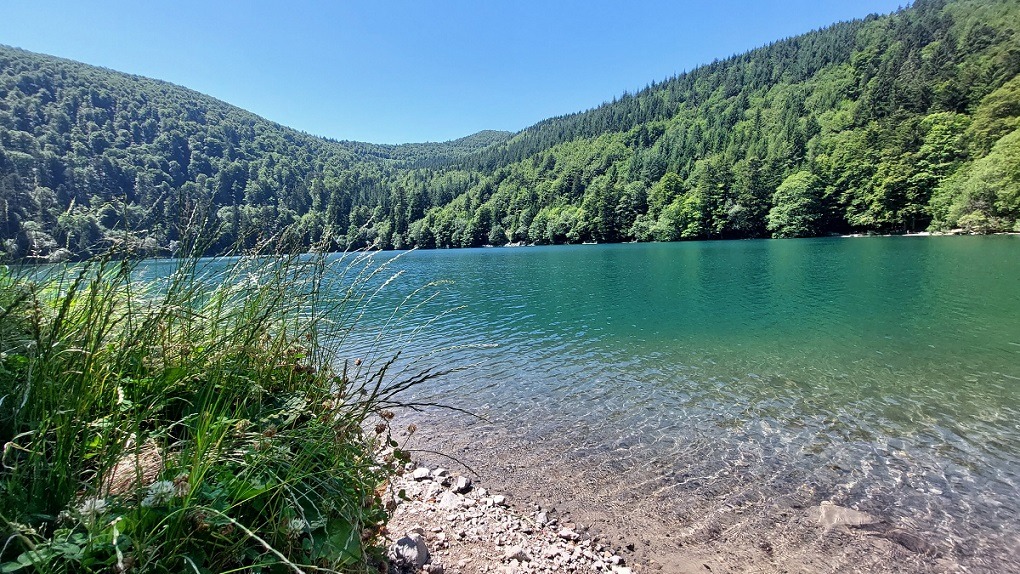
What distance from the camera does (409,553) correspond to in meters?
3.68

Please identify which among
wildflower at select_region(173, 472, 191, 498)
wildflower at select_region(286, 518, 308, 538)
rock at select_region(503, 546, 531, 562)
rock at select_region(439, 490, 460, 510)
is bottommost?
rock at select_region(439, 490, 460, 510)

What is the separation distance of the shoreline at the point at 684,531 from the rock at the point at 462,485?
0.33m

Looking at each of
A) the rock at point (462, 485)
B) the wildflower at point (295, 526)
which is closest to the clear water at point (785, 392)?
the rock at point (462, 485)

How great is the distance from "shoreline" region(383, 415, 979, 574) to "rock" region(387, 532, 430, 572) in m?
0.38

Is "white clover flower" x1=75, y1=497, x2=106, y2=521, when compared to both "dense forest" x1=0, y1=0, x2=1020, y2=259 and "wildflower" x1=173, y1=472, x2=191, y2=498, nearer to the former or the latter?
"wildflower" x1=173, y1=472, x2=191, y2=498

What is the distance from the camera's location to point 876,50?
127938 millimetres

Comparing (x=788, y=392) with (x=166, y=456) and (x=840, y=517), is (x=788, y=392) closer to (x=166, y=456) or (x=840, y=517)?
(x=840, y=517)

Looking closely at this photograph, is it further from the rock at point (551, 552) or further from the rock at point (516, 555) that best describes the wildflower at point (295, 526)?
the rock at point (551, 552)

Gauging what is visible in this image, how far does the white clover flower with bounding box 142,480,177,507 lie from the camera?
5.20 feet

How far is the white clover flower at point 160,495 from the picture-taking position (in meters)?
1.59

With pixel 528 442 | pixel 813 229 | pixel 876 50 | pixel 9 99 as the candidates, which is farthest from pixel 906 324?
pixel 876 50

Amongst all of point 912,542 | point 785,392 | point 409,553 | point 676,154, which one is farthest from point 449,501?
→ point 676,154

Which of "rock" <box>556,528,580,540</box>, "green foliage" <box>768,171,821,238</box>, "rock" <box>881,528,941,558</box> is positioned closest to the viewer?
"rock" <box>881,528,941,558</box>

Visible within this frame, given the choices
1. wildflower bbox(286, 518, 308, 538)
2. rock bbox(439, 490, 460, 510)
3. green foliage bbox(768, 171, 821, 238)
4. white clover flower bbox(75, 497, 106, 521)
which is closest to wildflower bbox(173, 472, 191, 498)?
white clover flower bbox(75, 497, 106, 521)
